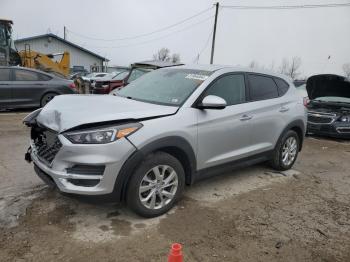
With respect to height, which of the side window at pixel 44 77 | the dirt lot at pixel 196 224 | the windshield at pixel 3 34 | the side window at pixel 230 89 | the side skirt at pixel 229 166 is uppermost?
the windshield at pixel 3 34

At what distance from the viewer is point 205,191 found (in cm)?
530

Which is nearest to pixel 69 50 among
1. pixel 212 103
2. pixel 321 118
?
pixel 321 118

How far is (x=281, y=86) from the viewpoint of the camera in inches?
249

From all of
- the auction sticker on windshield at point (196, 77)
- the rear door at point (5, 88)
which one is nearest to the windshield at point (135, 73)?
A: the rear door at point (5, 88)

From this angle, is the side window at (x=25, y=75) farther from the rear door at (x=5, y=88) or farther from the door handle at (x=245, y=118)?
the door handle at (x=245, y=118)

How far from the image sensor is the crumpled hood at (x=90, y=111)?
3900 millimetres

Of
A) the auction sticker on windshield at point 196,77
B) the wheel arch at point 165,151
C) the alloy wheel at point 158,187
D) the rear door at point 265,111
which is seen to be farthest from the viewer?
the rear door at point 265,111

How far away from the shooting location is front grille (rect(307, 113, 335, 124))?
9.94 m

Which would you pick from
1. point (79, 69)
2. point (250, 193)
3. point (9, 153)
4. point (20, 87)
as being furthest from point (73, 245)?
point (79, 69)

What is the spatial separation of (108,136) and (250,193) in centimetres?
242

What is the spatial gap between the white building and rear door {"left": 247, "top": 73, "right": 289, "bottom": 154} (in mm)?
36544

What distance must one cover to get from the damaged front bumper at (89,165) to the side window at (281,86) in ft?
10.7

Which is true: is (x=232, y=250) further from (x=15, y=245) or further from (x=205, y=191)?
(x=15, y=245)

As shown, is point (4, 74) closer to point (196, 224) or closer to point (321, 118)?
point (321, 118)
